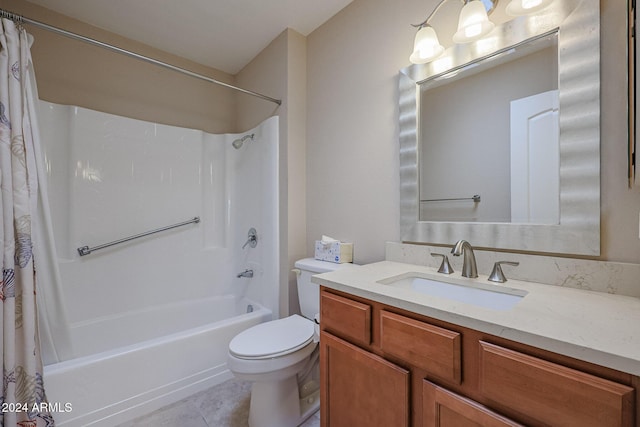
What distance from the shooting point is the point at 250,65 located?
238 cm

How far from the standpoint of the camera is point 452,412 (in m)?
0.69

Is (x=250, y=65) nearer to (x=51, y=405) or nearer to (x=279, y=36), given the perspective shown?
(x=279, y=36)

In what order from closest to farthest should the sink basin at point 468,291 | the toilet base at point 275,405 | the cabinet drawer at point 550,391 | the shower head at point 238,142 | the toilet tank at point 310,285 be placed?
1. the cabinet drawer at point 550,391
2. the sink basin at point 468,291
3. the toilet base at point 275,405
4. the toilet tank at point 310,285
5. the shower head at point 238,142

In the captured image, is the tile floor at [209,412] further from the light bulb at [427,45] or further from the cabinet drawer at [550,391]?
the light bulb at [427,45]

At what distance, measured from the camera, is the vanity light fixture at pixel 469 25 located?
0.95 metres

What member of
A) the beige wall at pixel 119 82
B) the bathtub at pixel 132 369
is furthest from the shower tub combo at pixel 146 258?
the beige wall at pixel 119 82

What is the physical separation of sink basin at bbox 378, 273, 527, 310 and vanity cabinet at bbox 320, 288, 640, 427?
23 centimetres

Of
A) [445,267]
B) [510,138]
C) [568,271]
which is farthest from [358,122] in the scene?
[568,271]

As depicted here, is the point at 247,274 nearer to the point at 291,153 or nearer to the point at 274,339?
the point at 274,339

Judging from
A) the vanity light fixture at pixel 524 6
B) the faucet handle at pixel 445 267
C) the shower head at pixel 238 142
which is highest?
the vanity light fixture at pixel 524 6

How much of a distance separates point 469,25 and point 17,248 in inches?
84.5

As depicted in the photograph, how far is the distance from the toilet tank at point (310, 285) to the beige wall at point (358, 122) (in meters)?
0.21

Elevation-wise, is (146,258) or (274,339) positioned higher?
(146,258)

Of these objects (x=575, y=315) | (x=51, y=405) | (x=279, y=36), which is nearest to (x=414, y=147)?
(x=575, y=315)
